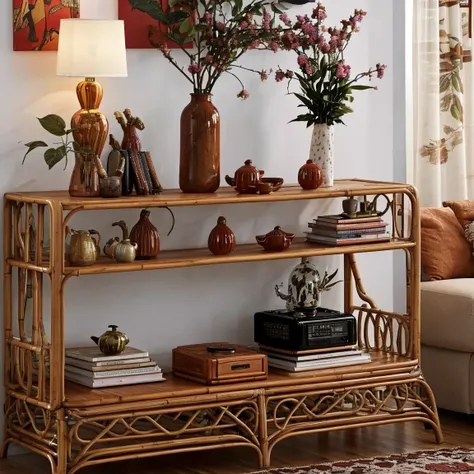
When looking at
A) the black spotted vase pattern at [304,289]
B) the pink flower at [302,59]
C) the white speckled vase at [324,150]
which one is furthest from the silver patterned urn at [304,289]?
the pink flower at [302,59]

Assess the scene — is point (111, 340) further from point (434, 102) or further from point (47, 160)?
point (434, 102)

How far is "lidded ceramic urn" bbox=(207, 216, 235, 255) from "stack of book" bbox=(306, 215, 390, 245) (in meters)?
0.41

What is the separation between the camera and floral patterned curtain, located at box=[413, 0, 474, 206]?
5.58m

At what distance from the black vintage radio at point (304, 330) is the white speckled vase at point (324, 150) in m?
0.51

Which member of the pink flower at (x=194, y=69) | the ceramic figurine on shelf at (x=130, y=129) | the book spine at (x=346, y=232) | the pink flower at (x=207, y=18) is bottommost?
the book spine at (x=346, y=232)

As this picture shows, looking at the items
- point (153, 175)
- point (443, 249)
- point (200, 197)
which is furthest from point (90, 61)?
point (443, 249)

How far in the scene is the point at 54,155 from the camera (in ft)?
12.5

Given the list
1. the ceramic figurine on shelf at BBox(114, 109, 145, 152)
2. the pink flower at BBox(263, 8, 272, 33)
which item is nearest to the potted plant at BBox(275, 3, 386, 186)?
the pink flower at BBox(263, 8, 272, 33)

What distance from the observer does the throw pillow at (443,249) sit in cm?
489

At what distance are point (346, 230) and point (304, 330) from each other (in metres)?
0.41

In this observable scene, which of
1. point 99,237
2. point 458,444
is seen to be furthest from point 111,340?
point 458,444

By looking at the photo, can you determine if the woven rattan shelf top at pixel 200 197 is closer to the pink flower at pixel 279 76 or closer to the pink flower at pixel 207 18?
the pink flower at pixel 279 76

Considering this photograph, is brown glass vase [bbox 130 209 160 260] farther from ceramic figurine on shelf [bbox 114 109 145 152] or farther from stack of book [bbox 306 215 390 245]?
stack of book [bbox 306 215 390 245]

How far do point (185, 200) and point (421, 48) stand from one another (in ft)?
7.22
